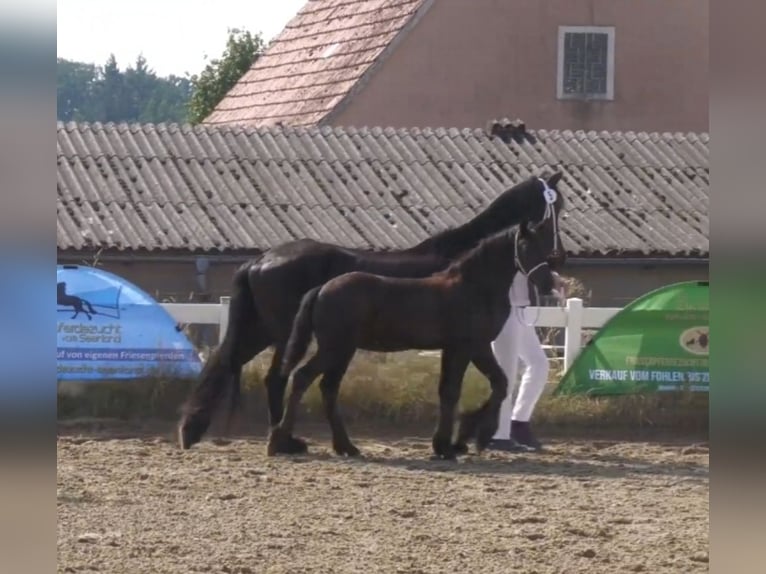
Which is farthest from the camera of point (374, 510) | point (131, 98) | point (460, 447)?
point (131, 98)

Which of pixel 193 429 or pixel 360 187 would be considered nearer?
pixel 193 429

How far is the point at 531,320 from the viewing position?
10188 mm

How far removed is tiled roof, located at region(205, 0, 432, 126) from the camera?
22344 mm

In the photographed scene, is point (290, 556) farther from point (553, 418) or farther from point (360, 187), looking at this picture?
point (360, 187)

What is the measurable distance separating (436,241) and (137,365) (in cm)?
288

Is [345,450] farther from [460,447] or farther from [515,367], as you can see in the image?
[515,367]

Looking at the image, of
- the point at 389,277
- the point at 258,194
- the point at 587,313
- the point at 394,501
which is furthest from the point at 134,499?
the point at 258,194

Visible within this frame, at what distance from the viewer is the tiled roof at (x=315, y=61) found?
73.3ft

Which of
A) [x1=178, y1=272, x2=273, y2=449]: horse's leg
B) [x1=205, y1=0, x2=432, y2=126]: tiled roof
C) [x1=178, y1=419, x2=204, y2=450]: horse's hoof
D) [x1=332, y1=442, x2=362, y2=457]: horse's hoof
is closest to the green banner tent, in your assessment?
[x1=332, y1=442, x2=362, y2=457]: horse's hoof

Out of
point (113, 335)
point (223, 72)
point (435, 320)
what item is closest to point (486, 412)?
point (435, 320)

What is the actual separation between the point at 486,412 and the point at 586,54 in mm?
Result: 15238

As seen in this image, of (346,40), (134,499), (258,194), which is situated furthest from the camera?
(346,40)

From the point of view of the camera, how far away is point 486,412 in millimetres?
8867

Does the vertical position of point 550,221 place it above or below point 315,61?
below
